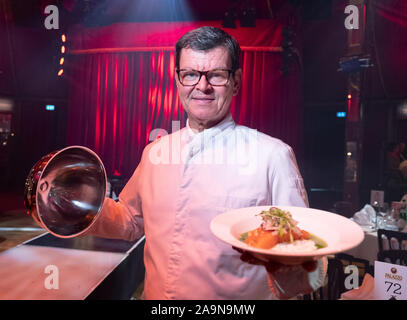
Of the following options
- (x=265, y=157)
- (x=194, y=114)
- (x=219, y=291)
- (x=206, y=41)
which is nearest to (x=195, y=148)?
(x=194, y=114)

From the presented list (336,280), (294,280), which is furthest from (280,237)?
(336,280)

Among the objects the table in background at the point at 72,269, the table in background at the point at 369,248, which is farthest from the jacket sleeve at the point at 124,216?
the table in background at the point at 369,248

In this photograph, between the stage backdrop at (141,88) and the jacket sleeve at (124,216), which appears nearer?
the jacket sleeve at (124,216)

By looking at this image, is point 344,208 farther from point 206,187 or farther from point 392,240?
point 206,187

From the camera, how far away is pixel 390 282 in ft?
3.26

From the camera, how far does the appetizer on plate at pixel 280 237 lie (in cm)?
69

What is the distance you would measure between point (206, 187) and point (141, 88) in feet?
18.1

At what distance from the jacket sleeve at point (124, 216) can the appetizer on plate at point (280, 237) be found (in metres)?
0.45

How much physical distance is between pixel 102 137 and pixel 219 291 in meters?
5.58

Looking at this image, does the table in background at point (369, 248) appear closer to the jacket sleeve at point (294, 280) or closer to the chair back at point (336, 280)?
the chair back at point (336, 280)

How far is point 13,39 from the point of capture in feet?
16.7

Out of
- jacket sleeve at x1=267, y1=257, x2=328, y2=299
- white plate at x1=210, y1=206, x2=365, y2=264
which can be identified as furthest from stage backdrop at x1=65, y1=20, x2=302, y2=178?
jacket sleeve at x1=267, y1=257, x2=328, y2=299

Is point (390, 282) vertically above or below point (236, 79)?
below

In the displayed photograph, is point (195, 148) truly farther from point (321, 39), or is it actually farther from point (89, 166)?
point (321, 39)
